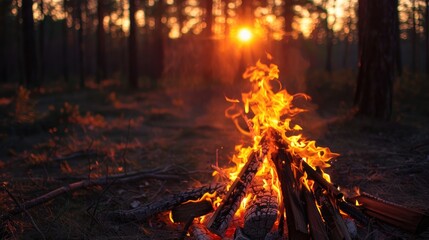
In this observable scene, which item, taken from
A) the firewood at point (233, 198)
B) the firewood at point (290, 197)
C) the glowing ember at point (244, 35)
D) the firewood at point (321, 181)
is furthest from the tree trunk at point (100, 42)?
the firewood at point (321, 181)

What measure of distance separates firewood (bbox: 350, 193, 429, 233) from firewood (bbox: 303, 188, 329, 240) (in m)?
0.69

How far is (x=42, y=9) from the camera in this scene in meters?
25.3

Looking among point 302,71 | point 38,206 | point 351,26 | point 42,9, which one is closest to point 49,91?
point 42,9

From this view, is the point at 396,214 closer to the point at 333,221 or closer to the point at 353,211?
the point at 353,211

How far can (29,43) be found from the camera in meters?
15.9

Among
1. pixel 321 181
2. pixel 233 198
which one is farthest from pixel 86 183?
pixel 321 181

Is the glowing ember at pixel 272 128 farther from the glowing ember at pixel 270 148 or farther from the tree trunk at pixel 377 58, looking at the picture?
the tree trunk at pixel 377 58

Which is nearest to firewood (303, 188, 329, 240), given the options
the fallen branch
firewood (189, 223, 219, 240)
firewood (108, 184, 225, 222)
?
firewood (189, 223, 219, 240)

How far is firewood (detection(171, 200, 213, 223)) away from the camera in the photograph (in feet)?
13.7

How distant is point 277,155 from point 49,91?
52.2 ft

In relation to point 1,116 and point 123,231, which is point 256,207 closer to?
point 123,231

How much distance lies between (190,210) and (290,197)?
109 centimetres

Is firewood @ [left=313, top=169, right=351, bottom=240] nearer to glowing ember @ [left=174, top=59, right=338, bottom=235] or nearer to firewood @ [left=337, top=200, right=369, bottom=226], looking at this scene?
glowing ember @ [left=174, top=59, right=338, bottom=235]

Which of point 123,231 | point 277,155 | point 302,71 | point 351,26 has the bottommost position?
point 123,231
